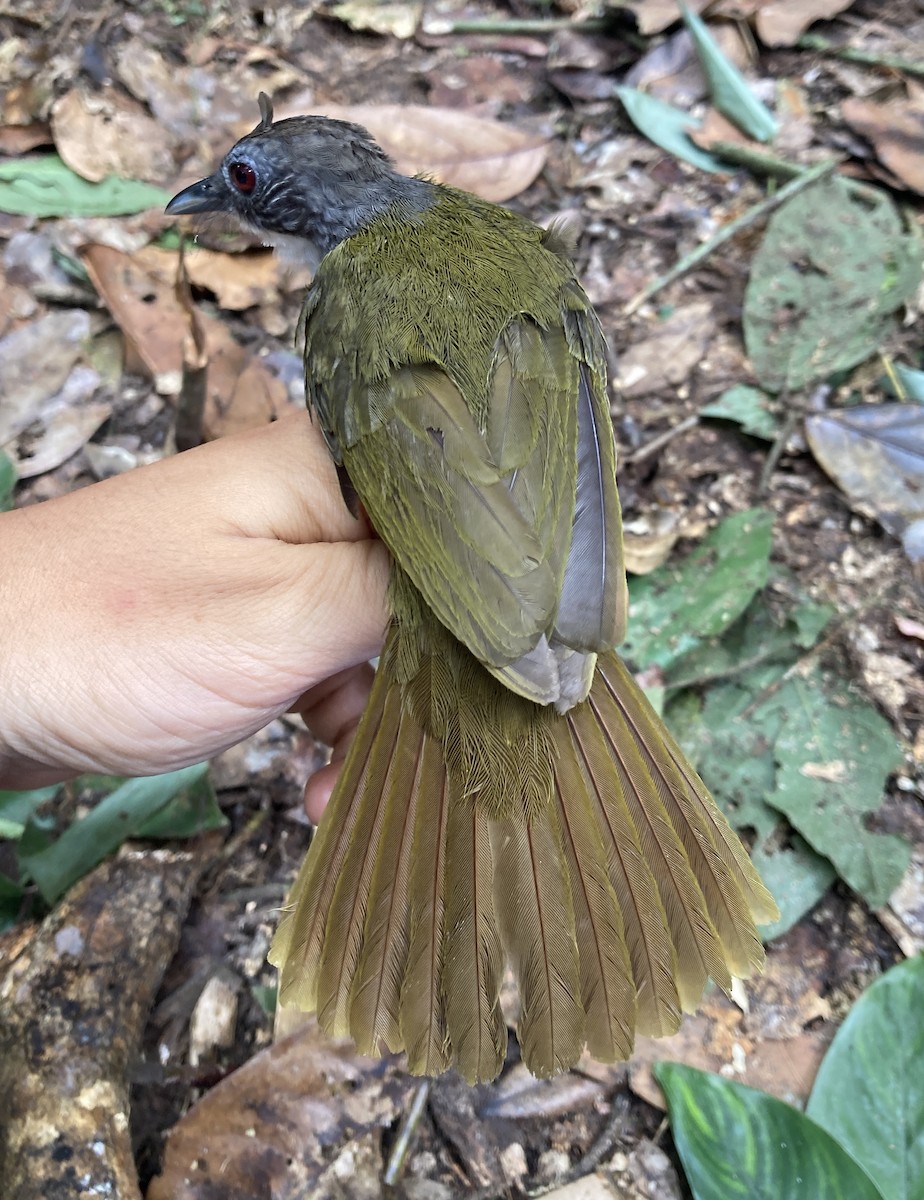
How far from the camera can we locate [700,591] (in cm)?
266

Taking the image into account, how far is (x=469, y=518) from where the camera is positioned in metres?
1.59

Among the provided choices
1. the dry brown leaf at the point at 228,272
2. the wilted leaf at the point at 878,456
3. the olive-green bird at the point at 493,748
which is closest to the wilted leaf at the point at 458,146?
the dry brown leaf at the point at 228,272

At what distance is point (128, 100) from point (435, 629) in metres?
3.55

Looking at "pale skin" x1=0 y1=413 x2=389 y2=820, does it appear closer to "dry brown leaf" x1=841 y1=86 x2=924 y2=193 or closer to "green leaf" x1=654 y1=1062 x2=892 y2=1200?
"green leaf" x1=654 y1=1062 x2=892 y2=1200

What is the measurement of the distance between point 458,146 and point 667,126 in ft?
2.98

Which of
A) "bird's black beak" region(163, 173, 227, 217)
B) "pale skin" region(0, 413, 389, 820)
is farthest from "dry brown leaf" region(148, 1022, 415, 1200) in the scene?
"bird's black beak" region(163, 173, 227, 217)

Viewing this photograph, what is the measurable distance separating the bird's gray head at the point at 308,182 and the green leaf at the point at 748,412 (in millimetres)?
1298

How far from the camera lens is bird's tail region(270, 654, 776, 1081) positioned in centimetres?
164

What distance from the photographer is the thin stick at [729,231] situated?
3498 millimetres

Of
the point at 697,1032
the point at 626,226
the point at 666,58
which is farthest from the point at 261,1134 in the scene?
the point at 666,58

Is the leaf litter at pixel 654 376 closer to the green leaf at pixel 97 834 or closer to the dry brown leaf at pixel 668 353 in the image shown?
the dry brown leaf at pixel 668 353

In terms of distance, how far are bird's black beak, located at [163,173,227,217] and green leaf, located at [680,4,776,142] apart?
7.92 ft

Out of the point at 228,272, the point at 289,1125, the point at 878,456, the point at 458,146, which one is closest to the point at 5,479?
the point at 228,272

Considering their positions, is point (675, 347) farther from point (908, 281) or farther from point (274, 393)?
point (274, 393)
